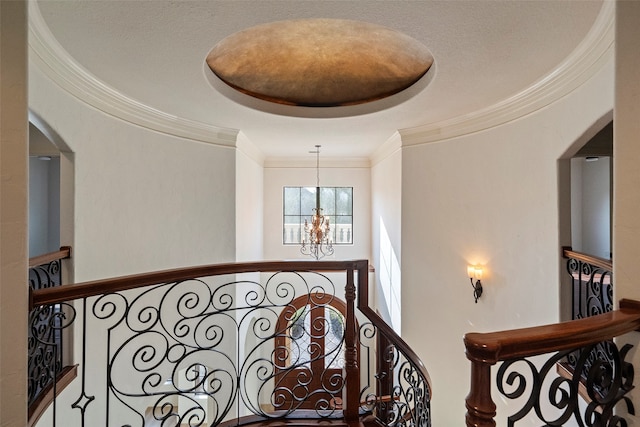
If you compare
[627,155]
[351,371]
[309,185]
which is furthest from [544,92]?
[309,185]

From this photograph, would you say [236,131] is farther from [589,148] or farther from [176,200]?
[589,148]

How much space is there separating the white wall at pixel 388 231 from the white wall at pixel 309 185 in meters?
0.28

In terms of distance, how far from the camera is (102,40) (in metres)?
2.01

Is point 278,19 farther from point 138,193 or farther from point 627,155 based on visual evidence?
point 138,193

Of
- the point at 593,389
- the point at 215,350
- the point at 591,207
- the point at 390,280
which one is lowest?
the point at 390,280

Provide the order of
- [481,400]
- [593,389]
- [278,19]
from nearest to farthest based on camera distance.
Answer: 1. [481,400]
2. [593,389]
3. [278,19]

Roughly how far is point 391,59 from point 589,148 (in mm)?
3083

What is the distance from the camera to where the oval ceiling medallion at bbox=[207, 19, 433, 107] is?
2.29 metres

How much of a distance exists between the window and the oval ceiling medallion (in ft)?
11.5

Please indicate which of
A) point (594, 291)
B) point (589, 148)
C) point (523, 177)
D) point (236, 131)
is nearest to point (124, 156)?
point (236, 131)

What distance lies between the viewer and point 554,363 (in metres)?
0.97

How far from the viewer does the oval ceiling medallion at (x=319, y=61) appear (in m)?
2.29

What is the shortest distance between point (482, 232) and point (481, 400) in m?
3.05

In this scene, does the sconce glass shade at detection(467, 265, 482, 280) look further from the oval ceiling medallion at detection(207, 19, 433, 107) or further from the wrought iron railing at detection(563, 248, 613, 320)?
the oval ceiling medallion at detection(207, 19, 433, 107)
